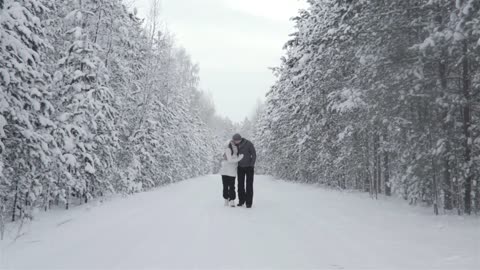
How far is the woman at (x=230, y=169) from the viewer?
35.3 ft

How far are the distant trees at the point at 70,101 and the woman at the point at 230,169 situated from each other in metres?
4.93

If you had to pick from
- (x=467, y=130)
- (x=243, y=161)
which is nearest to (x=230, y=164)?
(x=243, y=161)

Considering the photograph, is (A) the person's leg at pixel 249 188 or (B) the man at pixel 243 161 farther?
(B) the man at pixel 243 161

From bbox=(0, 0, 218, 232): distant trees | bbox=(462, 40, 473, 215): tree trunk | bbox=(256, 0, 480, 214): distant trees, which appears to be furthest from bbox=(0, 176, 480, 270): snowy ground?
bbox=(0, 0, 218, 232): distant trees

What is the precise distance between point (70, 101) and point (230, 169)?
680 cm

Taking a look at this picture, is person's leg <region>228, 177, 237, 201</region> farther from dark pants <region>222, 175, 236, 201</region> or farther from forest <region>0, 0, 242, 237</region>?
forest <region>0, 0, 242, 237</region>

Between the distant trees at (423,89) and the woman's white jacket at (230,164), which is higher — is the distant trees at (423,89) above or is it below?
above

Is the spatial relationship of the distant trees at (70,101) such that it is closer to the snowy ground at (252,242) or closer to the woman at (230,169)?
the snowy ground at (252,242)

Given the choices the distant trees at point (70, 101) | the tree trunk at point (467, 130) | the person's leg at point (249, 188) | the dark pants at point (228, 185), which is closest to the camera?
the tree trunk at point (467, 130)

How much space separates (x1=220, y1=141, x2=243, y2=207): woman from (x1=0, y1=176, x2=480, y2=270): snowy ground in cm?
138

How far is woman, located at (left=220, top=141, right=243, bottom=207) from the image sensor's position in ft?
35.3

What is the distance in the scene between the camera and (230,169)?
1082 cm

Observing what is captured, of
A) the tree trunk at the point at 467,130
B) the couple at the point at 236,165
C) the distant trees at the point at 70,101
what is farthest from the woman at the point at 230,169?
the tree trunk at the point at 467,130

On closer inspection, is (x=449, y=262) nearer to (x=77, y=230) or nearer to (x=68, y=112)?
(x=77, y=230)
